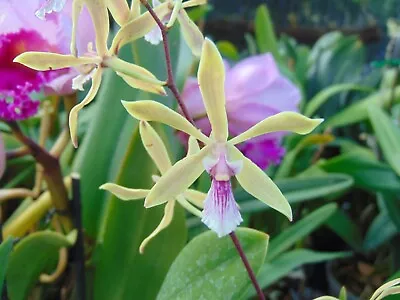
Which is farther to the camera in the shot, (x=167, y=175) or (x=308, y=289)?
(x=308, y=289)

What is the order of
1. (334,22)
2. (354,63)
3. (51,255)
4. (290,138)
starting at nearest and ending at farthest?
(51,255), (290,138), (354,63), (334,22)

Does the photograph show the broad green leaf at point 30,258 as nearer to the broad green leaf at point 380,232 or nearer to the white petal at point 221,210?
the white petal at point 221,210

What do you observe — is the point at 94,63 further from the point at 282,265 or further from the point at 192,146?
the point at 282,265

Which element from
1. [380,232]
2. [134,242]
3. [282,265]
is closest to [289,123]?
[134,242]

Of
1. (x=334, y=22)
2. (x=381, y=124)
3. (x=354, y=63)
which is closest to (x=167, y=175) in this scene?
(x=381, y=124)

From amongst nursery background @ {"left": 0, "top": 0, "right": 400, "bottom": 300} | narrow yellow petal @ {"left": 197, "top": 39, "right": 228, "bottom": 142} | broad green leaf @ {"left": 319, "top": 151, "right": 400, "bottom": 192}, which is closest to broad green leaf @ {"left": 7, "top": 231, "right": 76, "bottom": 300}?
nursery background @ {"left": 0, "top": 0, "right": 400, "bottom": 300}

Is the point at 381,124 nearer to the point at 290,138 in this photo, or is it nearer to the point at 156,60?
the point at 290,138

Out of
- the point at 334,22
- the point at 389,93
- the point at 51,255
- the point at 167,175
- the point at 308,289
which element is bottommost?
the point at 334,22
